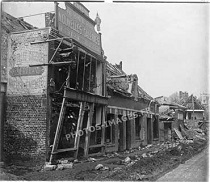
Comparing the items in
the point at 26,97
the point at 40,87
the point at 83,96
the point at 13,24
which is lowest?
the point at 26,97

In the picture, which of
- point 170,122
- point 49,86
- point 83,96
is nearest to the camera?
point 49,86

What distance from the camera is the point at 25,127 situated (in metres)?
10.0

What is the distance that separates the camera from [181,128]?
29.7 metres

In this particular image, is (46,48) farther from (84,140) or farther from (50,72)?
(84,140)

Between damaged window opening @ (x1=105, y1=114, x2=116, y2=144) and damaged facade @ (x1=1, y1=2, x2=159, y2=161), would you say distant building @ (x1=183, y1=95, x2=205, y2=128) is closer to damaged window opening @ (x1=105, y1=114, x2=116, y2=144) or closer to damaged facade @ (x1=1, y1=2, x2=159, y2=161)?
damaged window opening @ (x1=105, y1=114, x2=116, y2=144)

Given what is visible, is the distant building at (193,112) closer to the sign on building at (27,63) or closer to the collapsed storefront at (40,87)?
the collapsed storefront at (40,87)

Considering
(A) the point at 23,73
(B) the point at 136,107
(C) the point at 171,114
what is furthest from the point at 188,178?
(C) the point at 171,114

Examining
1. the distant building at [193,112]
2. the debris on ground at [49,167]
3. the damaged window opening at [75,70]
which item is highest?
the damaged window opening at [75,70]

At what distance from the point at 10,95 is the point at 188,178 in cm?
649

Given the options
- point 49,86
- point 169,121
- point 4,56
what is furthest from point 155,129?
point 4,56

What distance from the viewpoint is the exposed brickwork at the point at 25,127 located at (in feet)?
32.4

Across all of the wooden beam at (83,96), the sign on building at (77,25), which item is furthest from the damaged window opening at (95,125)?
the sign on building at (77,25)

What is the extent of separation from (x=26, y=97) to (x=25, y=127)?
1.05 m

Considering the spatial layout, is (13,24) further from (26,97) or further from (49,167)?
(49,167)
